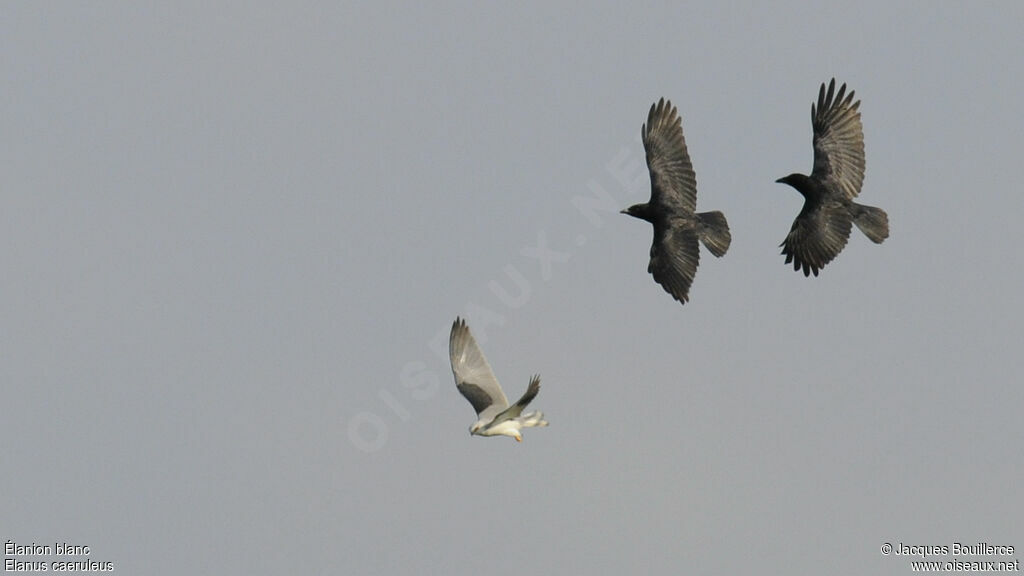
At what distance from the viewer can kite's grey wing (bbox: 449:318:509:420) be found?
31.5 meters

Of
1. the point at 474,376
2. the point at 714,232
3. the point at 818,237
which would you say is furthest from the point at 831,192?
the point at 474,376

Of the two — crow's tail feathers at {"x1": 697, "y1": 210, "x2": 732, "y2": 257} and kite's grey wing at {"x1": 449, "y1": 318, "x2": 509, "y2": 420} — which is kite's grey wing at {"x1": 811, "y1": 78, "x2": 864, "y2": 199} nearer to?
crow's tail feathers at {"x1": 697, "y1": 210, "x2": 732, "y2": 257}

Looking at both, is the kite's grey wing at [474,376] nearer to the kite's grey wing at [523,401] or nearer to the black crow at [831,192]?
the kite's grey wing at [523,401]

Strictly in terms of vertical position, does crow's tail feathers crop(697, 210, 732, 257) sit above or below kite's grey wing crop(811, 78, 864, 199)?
below

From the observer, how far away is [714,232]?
32375 mm

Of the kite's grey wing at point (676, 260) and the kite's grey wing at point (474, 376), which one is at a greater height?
the kite's grey wing at point (676, 260)

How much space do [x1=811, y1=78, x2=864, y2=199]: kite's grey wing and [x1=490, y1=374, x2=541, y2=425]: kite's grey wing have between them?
789cm

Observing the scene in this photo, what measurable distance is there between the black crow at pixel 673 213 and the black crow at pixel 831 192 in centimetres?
150

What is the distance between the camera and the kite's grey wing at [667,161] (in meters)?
33.6

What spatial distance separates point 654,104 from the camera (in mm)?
33938

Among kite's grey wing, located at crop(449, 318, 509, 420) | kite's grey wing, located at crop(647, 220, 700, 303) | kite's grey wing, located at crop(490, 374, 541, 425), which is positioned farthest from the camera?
kite's grey wing, located at crop(647, 220, 700, 303)

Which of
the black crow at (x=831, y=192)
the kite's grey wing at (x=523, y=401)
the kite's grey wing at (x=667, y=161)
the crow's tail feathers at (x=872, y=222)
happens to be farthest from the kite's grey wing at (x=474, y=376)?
the crow's tail feathers at (x=872, y=222)

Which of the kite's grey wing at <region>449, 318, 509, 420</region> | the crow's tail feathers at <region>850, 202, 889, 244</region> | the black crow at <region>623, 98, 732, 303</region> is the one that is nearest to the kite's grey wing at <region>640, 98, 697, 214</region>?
the black crow at <region>623, 98, 732, 303</region>

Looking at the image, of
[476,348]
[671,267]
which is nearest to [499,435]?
[476,348]
